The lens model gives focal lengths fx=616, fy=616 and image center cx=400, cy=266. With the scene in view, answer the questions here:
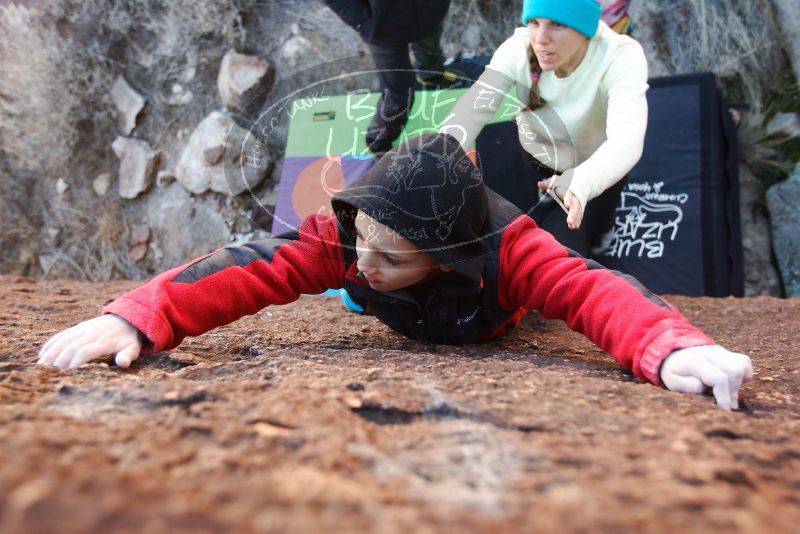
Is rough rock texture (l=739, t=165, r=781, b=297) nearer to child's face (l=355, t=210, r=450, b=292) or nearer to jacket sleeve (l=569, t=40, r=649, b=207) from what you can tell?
jacket sleeve (l=569, t=40, r=649, b=207)

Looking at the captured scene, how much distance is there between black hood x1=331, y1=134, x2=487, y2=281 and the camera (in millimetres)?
845

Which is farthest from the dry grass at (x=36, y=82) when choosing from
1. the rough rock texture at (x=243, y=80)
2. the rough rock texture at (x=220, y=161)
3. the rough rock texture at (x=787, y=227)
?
the rough rock texture at (x=787, y=227)

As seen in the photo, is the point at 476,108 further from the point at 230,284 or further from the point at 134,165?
the point at 134,165

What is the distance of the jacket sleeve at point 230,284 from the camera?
3.04ft

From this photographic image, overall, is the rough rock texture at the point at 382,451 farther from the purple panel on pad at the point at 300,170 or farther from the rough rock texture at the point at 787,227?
the rough rock texture at the point at 787,227

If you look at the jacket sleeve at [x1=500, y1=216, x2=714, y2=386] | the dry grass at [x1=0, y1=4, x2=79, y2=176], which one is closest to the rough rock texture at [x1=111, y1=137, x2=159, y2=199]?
the dry grass at [x1=0, y1=4, x2=79, y2=176]

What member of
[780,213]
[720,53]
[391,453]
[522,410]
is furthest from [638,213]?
[391,453]

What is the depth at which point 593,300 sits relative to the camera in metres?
0.94

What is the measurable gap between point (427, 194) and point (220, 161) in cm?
146

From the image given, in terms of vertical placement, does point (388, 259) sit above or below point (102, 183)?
above

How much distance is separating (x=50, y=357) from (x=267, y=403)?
419 millimetres

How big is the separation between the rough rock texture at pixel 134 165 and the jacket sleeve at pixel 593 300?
2.35m

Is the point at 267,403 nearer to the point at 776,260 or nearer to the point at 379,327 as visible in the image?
the point at 379,327

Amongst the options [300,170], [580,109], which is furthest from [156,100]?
[580,109]
